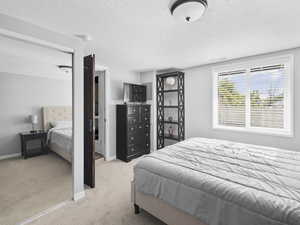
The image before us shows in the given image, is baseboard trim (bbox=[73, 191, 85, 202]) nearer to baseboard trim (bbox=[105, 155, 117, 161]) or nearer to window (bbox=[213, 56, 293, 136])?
baseboard trim (bbox=[105, 155, 117, 161])

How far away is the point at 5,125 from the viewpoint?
6.79 ft

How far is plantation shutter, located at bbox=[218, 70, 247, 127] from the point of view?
10.2ft

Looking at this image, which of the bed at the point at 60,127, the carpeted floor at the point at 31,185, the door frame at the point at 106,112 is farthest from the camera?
the door frame at the point at 106,112

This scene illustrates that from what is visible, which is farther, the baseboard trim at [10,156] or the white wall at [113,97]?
the white wall at [113,97]

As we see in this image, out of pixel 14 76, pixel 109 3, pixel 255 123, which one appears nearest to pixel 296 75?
pixel 255 123

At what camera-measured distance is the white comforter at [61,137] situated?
2265 millimetres

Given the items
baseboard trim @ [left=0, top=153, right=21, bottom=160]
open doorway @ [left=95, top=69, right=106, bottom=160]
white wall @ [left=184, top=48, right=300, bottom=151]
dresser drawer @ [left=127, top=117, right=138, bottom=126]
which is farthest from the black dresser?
baseboard trim @ [left=0, top=153, right=21, bottom=160]

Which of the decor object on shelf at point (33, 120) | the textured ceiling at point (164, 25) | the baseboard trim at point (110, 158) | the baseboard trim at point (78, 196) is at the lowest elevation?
the baseboard trim at point (78, 196)

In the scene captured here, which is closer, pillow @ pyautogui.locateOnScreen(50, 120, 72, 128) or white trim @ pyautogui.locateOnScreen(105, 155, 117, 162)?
pillow @ pyautogui.locateOnScreen(50, 120, 72, 128)

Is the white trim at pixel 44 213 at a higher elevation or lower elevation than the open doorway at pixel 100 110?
lower

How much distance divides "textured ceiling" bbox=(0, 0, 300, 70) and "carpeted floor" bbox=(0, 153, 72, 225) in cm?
202

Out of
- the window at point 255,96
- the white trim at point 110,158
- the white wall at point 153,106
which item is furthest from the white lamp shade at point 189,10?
the white trim at point 110,158

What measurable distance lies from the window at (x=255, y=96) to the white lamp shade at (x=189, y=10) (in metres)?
2.21

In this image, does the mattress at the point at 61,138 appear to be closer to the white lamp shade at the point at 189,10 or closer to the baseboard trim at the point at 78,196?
the baseboard trim at the point at 78,196
